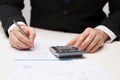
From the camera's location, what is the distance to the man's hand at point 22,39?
0.89 metres

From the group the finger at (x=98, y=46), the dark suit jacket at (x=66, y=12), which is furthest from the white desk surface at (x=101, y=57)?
the dark suit jacket at (x=66, y=12)

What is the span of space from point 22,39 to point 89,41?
0.23 meters

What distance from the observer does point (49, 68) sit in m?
0.72

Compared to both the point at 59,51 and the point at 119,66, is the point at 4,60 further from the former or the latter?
the point at 119,66

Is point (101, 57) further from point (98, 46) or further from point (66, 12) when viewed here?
point (66, 12)

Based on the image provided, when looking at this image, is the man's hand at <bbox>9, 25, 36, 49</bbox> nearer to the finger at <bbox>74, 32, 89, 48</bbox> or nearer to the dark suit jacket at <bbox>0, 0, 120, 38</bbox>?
the finger at <bbox>74, 32, 89, 48</bbox>

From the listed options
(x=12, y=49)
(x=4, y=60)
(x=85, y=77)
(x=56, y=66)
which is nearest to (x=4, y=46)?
(x=12, y=49)

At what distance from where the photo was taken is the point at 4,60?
31.2 inches

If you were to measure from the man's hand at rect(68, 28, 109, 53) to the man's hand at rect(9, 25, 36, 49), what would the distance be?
14 centimetres

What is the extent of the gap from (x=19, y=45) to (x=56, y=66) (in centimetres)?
20

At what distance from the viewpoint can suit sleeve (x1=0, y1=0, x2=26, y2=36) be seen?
3.57 ft

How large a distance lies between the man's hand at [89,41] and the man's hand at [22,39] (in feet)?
0.44

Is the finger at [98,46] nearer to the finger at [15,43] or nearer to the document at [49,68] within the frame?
the document at [49,68]

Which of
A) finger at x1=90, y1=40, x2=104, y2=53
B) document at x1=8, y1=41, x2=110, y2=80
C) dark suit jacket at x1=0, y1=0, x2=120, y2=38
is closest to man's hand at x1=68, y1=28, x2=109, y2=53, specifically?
finger at x1=90, y1=40, x2=104, y2=53
